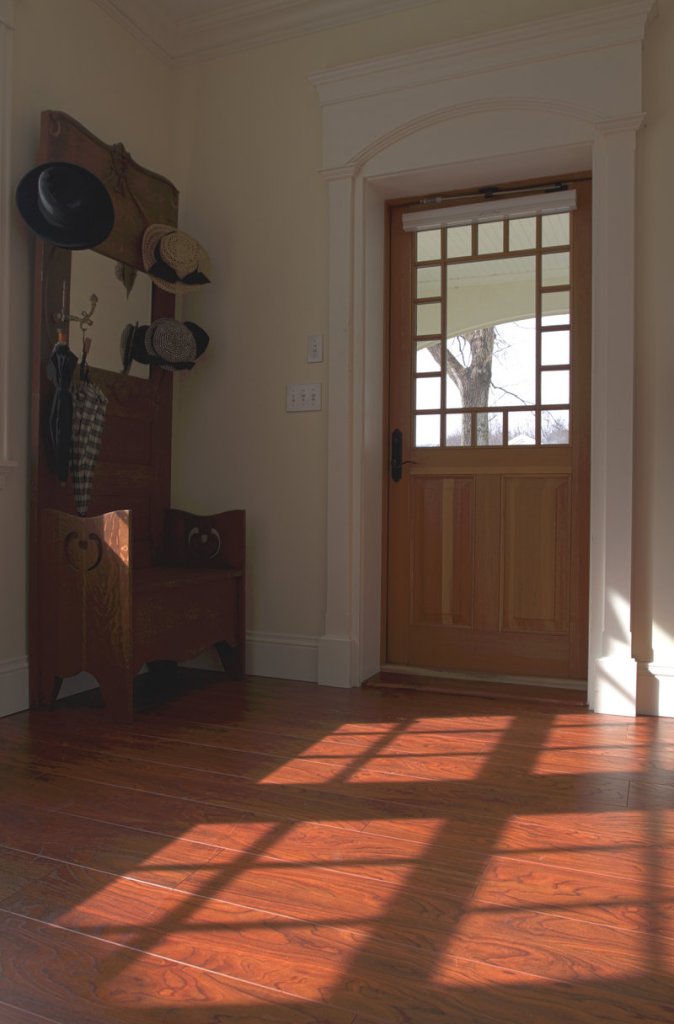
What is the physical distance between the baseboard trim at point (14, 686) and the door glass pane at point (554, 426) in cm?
221

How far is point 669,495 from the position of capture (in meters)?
2.79

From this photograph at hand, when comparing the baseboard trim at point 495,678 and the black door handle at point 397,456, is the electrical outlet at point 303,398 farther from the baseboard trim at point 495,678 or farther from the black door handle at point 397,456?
the baseboard trim at point 495,678

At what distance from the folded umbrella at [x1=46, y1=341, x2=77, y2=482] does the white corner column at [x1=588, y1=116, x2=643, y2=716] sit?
1.91 metres

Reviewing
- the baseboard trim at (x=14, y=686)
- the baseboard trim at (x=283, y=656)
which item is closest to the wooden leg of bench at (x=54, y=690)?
the baseboard trim at (x=14, y=686)

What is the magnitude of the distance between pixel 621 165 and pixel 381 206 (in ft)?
3.37

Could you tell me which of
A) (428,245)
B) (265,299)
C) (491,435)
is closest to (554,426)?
(491,435)

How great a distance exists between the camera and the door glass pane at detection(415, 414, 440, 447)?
3424 millimetres

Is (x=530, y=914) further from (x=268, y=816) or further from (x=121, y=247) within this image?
(x=121, y=247)

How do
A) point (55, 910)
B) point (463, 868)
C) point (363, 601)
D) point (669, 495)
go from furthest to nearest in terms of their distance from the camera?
point (363, 601) → point (669, 495) → point (463, 868) → point (55, 910)

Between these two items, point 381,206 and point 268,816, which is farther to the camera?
point 381,206

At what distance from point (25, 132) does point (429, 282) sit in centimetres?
169

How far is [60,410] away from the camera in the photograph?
109 inches

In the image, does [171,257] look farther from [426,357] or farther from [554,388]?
[554,388]

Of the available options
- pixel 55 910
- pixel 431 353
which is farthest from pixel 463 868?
pixel 431 353
